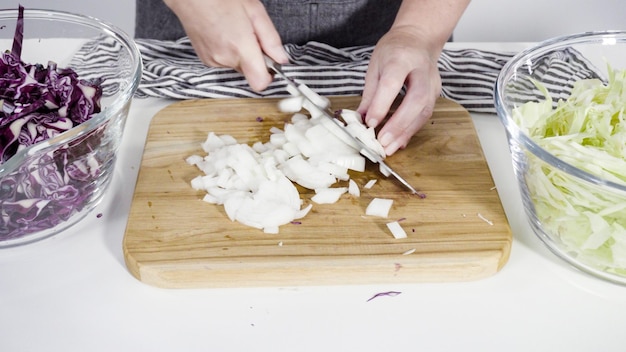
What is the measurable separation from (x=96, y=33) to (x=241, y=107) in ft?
1.14

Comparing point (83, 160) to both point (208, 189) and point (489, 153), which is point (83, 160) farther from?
point (489, 153)

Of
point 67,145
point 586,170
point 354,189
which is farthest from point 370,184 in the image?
point 67,145

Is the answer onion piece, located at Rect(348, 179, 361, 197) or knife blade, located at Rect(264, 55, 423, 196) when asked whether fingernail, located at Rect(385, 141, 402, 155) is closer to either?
knife blade, located at Rect(264, 55, 423, 196)

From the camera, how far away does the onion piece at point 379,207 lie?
1325 millimetres

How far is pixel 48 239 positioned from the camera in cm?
133

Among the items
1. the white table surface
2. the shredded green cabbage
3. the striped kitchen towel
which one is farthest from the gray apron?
the white table surface

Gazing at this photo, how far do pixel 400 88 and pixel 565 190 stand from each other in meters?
0.44

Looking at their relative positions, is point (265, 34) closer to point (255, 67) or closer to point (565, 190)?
point (255, 67)

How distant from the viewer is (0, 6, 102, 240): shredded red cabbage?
1210 millimetres

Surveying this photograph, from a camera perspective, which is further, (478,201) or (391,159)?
(391,159)

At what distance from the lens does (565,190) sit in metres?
1.17

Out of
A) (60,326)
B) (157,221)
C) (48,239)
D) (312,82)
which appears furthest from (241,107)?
(60,326)

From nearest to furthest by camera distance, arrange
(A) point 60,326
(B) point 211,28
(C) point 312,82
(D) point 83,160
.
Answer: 1. (A) point 60,326
2. (D) point 83,160
3. (B) point 211,28
4. (C) point 312,82

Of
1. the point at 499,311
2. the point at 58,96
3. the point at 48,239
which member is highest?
the point at 58,96
